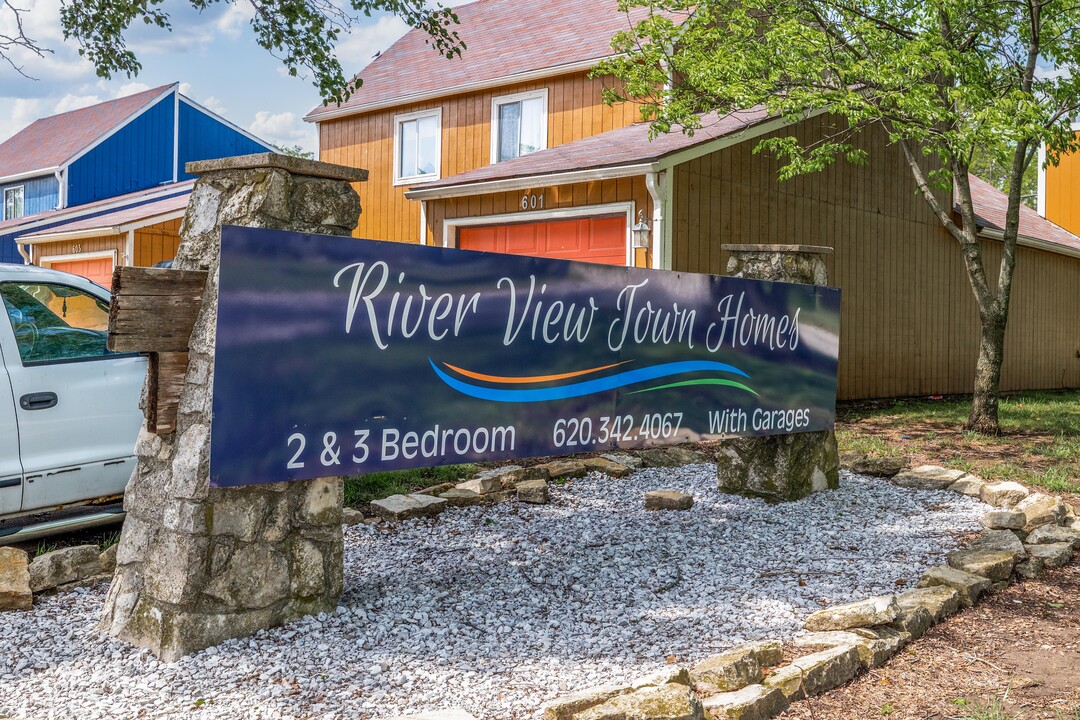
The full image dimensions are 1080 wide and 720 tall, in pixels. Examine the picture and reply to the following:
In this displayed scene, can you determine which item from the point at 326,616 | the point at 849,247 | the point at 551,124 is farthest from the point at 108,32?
the point at 849,247

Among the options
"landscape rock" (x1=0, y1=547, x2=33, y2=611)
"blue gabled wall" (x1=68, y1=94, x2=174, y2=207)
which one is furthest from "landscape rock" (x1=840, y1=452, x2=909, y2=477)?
"blue gabled wall" (x1=68, y1=94, x2=174, y2=207)

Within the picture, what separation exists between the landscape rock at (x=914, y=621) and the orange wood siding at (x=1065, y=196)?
2146 cm

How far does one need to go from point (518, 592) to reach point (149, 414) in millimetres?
2078

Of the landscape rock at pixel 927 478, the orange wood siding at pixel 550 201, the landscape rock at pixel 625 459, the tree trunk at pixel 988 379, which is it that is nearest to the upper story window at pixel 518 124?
the orange wood siding at pixel 550 201

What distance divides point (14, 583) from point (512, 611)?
2.39 metres

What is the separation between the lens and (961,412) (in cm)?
1310

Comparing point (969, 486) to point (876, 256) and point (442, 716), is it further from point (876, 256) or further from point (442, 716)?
point (876, 256)

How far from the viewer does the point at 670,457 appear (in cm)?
842

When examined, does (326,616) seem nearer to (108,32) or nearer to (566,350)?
(566,350)

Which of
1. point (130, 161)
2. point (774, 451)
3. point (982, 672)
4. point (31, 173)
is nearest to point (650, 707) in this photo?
point (982, 672)

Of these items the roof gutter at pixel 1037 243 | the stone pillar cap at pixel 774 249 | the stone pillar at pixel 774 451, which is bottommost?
the stone pillar at pixel 774 451

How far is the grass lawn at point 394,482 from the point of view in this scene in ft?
21.6

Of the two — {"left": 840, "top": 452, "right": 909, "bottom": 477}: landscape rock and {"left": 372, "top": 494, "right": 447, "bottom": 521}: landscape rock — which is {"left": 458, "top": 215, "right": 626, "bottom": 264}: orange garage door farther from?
{"left": 372, "top": 494, "right": 447, "bottom": 521}: landscape rock

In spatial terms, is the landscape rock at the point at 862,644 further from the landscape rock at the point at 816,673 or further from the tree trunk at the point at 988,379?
the tree trunk at the point at 988,379
